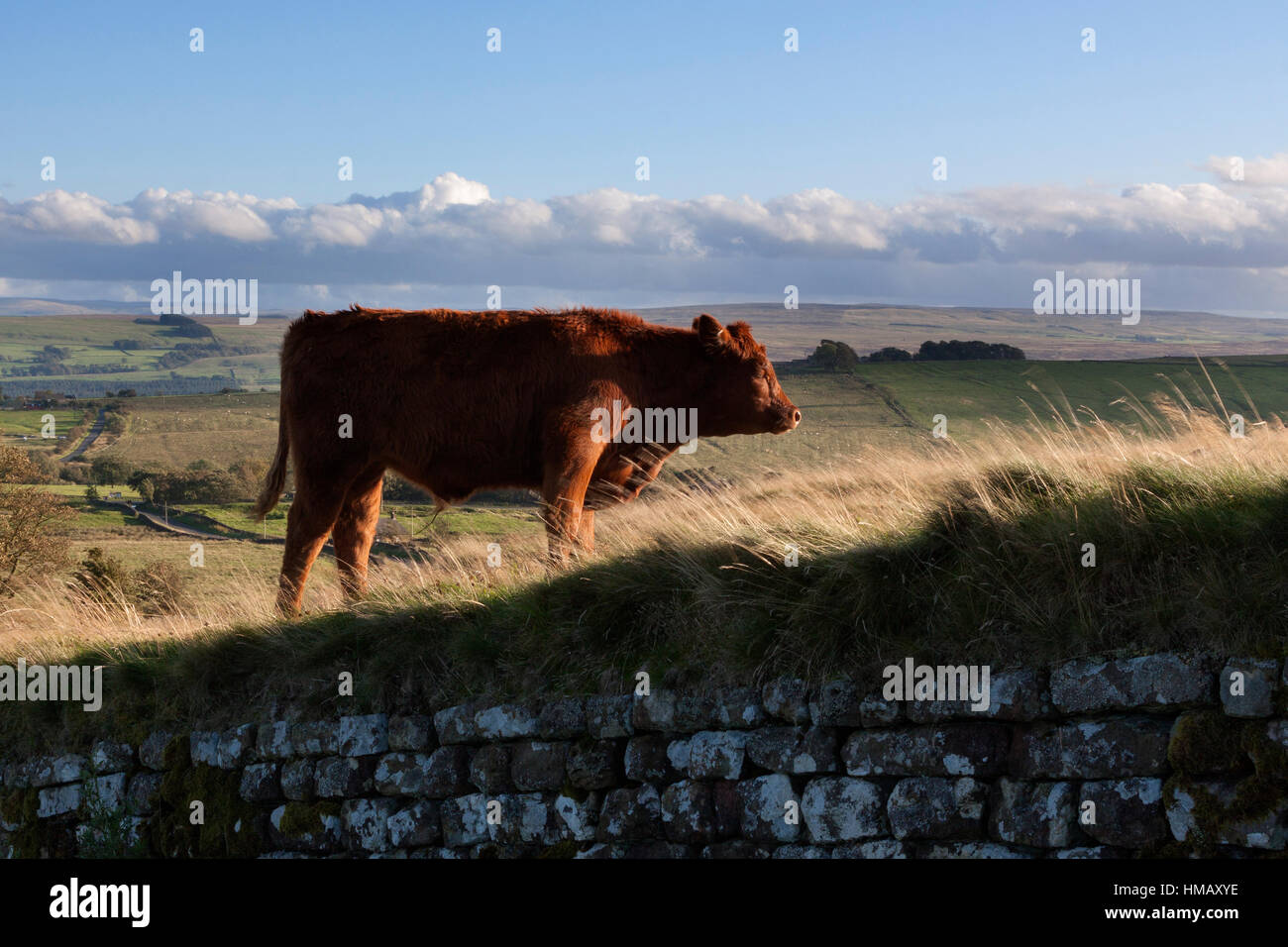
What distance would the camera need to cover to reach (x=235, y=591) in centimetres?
1148

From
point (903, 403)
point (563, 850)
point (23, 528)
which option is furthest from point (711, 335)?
point (903, 403)

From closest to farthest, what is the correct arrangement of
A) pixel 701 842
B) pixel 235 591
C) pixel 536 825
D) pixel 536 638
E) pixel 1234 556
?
pixel 1234 556, pixel 701 842, pixel 536 825, pixel 536 638, pixel 235 591

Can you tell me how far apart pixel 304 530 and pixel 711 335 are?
4128 mm

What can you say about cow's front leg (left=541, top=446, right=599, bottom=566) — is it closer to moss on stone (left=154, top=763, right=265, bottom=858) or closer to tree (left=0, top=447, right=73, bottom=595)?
moss on stone (left=154, top=763, right=265, bottom=858)

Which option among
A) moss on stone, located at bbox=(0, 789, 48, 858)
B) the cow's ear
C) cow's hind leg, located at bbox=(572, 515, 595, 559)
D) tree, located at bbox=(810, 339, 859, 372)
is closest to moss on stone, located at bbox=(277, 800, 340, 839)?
cow's hind leg, located at bbox=(572, 515, 595, 559)

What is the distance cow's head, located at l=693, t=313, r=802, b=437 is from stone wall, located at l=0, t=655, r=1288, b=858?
156 inches

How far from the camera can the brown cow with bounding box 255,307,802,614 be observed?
31.4 ft

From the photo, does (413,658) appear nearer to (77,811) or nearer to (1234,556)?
(77,811)

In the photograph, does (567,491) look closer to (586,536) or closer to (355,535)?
(586,536)

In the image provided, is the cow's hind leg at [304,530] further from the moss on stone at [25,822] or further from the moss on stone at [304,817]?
the moss on stone at [25,822]

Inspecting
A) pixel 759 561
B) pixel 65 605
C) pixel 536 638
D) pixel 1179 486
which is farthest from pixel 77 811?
pixel 1179 486

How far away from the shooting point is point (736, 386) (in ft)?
34.6

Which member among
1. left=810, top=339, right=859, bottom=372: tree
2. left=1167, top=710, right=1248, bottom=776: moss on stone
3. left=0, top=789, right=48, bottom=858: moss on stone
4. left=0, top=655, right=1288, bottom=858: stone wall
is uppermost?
left=810, top=339, right=859, bottom=372: tree
